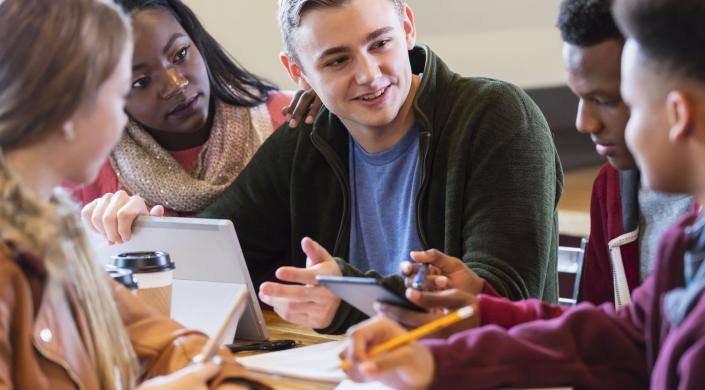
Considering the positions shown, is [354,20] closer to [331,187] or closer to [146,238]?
[331,187]

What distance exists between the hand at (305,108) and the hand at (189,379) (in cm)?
97

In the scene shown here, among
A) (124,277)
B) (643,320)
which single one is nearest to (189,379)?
(124,277)

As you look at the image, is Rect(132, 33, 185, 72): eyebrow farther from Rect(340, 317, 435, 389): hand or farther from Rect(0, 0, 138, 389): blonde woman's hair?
Rect(340, 317, 435, 389): hand

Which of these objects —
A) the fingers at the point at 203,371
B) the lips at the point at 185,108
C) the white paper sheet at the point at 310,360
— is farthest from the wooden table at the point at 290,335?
the lips at the point at 185,108

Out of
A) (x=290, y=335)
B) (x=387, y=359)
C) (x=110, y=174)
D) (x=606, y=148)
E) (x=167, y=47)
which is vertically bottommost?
(x=290, y=335)

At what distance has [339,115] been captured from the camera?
72.0 inches

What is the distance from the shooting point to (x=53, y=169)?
1.01 m

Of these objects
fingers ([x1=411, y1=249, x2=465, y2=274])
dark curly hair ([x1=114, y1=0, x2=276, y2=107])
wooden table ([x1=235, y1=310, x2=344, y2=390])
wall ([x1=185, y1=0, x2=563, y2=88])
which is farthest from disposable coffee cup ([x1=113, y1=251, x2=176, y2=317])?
wall ([x1=185, y1=0, x2=563, y2=88])

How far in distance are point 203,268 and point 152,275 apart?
0.75 feet

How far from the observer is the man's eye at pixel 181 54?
2.10m

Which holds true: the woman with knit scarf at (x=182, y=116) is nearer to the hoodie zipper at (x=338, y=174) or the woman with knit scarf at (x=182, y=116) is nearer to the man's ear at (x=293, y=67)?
the man's ear at (x=293, y=67)

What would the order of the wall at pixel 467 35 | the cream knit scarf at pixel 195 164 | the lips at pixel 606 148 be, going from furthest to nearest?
the wall at pixel 467 35 → the cream knit scarf at pixel 195 164 → the lips at pixel 606 148

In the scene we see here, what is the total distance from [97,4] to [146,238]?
67cm

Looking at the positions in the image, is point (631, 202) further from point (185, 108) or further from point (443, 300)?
point (185, 108)
